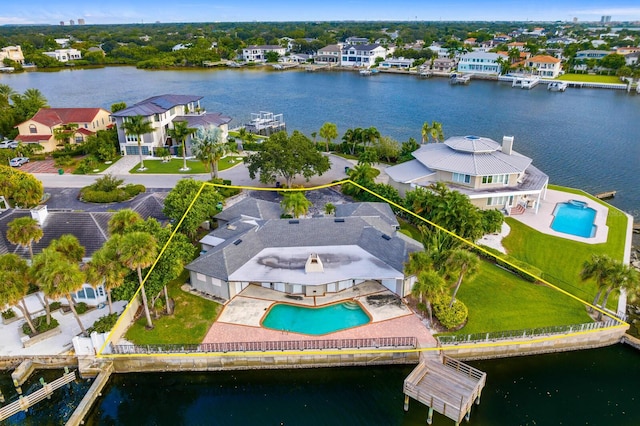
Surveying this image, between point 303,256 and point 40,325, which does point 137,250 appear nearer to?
point 40,325

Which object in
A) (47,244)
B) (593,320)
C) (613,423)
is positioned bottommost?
(613,423)

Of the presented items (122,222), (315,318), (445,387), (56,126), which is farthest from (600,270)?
(56,126)

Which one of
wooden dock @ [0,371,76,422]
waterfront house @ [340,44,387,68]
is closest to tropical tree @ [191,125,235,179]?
wooden dock @ [0,371,76,422]

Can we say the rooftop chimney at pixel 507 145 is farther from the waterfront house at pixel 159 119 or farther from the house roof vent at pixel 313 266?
the waterfront house at pixel 159 119

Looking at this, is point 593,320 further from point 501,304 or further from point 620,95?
point 620,95

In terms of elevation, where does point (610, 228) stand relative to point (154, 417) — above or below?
above

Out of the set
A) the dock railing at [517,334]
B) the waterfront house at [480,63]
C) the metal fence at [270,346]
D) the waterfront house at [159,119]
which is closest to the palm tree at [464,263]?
the dock railing at [517,334]

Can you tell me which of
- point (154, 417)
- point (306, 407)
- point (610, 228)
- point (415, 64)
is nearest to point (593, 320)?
point (610, 228)
